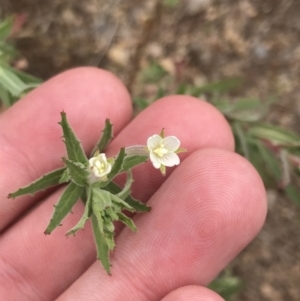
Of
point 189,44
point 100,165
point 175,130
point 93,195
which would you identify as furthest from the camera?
point 189,44

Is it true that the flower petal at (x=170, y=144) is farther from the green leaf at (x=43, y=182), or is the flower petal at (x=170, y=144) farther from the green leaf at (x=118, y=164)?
the green leaf at (x=43, y=182)

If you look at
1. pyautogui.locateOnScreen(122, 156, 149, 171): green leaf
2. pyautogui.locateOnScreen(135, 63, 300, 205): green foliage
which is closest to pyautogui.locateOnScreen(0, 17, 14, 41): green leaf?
pyautogui.locateOnScreen(135, 63, 300, 205): green foliage

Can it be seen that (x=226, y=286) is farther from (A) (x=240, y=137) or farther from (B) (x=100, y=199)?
(B) (x=100, y=199)

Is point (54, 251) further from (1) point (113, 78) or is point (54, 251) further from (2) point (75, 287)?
(1) point (113, 78)

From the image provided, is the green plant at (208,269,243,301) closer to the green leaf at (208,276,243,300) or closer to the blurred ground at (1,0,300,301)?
the green leaf at (208,276,243,300)

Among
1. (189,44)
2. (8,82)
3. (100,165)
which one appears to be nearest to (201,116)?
(100,165)

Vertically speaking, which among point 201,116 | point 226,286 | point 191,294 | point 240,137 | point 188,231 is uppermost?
point 201,116
